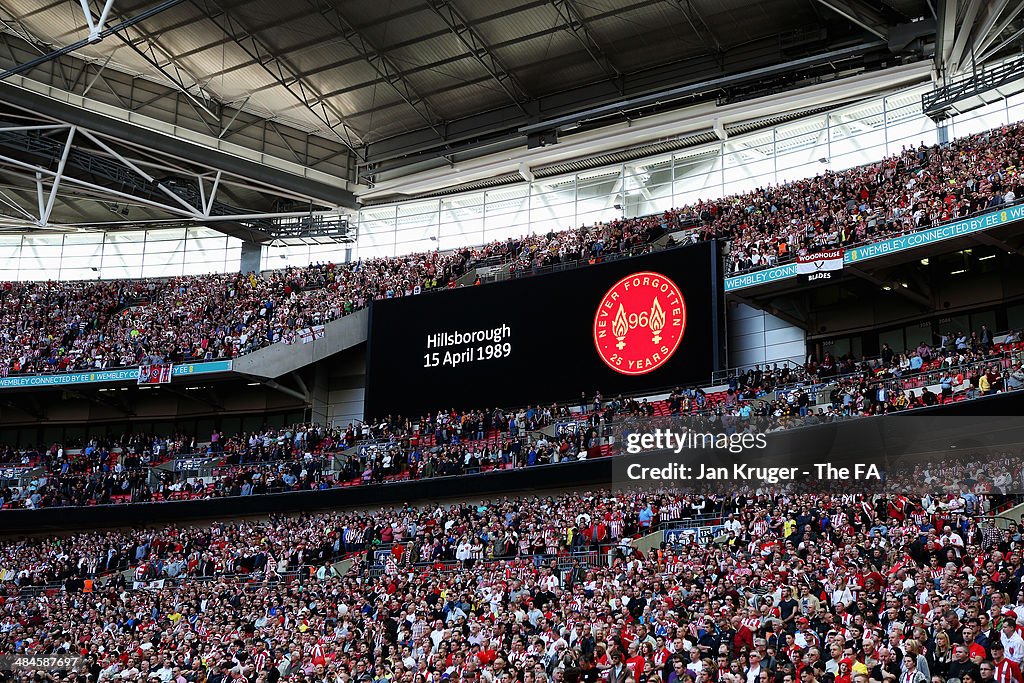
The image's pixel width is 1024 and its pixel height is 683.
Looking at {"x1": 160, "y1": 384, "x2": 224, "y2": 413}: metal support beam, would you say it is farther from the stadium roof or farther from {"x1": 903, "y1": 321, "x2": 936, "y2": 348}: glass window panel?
{"x1": 903, "y1": 321, "x2": 936, "y2": 348}: glass window panel

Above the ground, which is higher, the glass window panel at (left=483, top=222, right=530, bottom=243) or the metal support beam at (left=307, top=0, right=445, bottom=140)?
the metal support beam at (left=307, top=0, right=445, bottom=140)

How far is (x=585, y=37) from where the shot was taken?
37.6 m

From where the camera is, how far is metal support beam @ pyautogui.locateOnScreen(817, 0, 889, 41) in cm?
3341

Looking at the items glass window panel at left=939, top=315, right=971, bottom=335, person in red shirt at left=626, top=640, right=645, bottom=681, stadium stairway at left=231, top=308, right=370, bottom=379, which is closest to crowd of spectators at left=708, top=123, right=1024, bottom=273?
glass window panel at left=939, top=315, right=971, bottom=335

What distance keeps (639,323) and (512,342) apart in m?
4.76

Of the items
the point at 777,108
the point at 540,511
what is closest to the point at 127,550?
the point at 540,511

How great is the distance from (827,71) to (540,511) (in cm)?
1889

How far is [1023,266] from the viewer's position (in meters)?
30.6

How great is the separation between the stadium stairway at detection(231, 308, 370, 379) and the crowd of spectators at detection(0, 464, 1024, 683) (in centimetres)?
727

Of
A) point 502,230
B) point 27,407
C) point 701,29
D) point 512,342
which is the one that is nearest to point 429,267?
point 502,230

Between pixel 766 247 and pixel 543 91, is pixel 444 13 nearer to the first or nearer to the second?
pixel 543 91

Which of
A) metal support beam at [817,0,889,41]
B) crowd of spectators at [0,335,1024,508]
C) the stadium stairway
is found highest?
metal support beam at [817,0,889,41]

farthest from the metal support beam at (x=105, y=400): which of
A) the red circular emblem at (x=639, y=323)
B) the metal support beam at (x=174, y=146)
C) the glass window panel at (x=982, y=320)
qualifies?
the glass window panel at (x=982, y=320)

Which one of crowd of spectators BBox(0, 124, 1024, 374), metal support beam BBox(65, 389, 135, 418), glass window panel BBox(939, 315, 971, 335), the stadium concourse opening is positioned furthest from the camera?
metal support beam BBox(65, 389, 135, 418)
